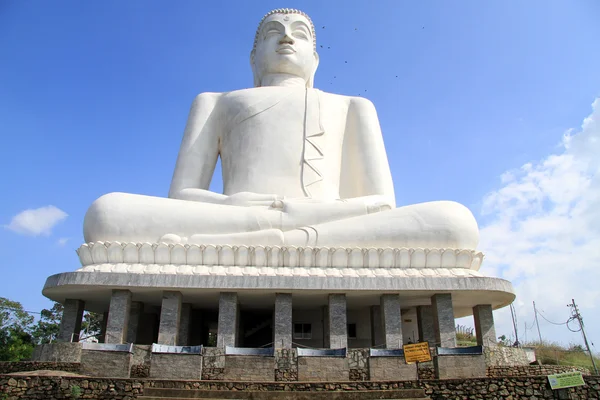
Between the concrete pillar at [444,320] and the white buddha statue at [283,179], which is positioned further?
the white buddha statue at [283,179]

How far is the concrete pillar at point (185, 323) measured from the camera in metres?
8.80

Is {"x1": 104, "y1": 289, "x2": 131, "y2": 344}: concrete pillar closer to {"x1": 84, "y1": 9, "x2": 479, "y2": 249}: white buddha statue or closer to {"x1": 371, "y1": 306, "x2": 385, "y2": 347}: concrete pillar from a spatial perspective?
{"x1": 84, "y1": 9, "x2": 479, "y2": 249}: white buddha statue

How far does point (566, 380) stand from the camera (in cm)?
595

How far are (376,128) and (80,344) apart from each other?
7.38 meters

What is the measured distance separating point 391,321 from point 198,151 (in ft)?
18.4

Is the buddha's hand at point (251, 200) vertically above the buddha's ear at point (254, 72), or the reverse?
the buddha's ear at point (254, 72)

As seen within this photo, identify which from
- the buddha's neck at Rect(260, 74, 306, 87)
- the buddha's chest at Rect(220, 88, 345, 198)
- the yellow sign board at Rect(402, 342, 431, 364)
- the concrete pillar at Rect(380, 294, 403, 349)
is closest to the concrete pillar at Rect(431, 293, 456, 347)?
the concrete pillar at Rect(380, 294, 403, 349)

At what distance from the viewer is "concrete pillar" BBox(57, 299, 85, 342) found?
8.53 m

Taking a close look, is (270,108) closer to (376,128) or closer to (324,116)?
(324,116)

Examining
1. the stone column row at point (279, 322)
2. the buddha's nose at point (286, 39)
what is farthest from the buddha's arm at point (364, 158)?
the stone column row at point (279, 322)

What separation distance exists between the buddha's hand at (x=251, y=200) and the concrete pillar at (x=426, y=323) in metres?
3.38

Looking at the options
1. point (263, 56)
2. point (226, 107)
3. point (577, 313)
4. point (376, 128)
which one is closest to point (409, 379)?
point (376, 128)

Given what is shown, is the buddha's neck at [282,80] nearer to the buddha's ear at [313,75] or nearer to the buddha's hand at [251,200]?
the buddha's ear at [313,75]

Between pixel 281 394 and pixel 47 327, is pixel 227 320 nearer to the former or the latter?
pixel 281 394
